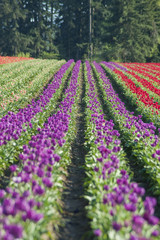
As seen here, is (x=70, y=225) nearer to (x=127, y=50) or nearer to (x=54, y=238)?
(x=54, y=238)

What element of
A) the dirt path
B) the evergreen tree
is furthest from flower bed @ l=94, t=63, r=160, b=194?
the evergreen tree

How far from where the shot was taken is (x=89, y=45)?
56.9 m

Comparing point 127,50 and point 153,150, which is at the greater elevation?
point 127,50

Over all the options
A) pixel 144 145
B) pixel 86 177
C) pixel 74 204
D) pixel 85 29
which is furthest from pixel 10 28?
pixel 74 204

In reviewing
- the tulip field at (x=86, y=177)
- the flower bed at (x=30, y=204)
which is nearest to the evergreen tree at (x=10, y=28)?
the tulip field at (x=86, y=177)

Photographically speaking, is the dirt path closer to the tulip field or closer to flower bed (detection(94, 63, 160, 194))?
the tulip field

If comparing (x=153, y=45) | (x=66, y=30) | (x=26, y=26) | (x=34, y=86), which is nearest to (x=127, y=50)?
(x=153, y=45)

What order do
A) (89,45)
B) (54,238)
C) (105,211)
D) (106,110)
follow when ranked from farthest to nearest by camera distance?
(89,45)
(106,110)
(54,238)
(105,211)

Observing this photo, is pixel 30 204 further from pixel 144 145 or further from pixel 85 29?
pixel 85 29

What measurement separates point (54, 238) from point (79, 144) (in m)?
5.19

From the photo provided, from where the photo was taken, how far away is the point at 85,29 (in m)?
68.2

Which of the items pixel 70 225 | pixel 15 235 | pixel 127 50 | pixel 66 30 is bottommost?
pixel 70 225

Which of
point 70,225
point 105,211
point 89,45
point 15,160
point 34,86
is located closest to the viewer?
point 105,211

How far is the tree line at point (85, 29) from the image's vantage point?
51.1 meters
